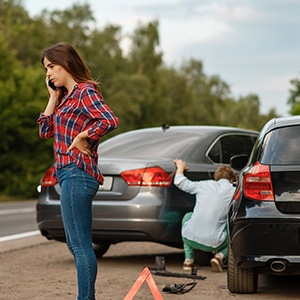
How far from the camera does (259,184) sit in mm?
5898

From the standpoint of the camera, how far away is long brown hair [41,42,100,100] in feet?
15.7

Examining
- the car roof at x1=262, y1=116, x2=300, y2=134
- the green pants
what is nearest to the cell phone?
the car roof at x1=262, y1=116, x2=300, y2=134

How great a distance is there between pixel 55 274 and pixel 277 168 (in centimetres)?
292

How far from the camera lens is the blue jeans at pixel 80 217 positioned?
4680 millimetres

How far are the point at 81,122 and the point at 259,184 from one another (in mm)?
1772

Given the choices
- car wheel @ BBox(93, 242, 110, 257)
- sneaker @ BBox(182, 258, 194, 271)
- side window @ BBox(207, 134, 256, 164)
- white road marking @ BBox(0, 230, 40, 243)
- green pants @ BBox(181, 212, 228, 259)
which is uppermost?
side window @ BBox(207, 134, 256, 164)

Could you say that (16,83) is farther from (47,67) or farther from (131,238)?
(47,67)

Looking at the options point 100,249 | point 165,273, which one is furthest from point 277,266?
point 100,249

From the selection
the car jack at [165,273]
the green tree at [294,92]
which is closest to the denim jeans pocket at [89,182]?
the car jack at [165,273]

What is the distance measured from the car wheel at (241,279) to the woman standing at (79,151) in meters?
1.86

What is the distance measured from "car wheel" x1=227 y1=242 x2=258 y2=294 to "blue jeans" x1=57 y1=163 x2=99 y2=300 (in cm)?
186

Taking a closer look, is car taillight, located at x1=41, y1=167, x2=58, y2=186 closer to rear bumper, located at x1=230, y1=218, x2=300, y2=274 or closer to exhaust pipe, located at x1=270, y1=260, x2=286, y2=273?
rear bumper, located at x1=230, y1=218, x2=300, y2=274

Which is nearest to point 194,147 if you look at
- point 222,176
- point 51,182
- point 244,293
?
point 222,176

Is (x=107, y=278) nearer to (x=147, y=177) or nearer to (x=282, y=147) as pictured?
(x=147, y=177)
